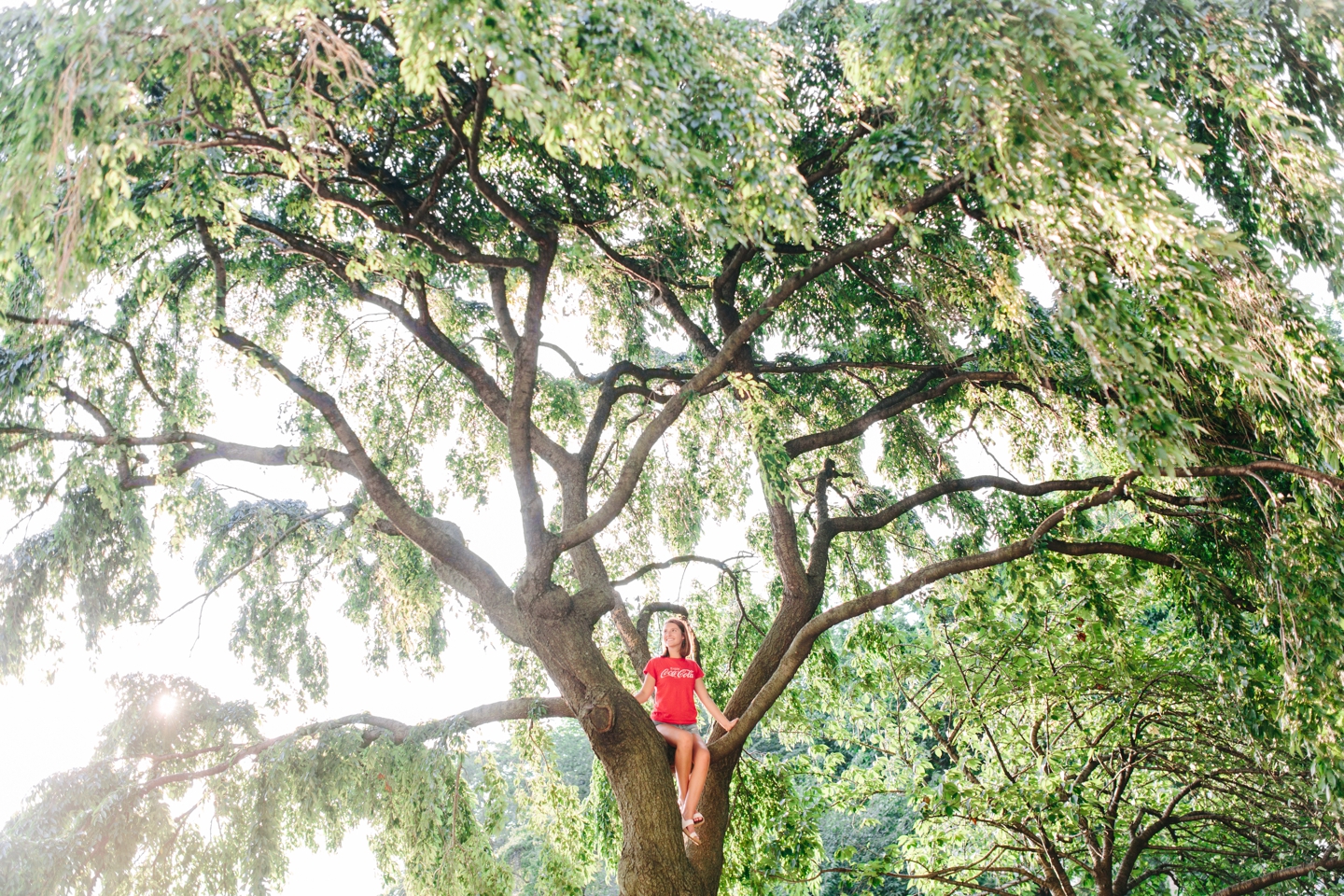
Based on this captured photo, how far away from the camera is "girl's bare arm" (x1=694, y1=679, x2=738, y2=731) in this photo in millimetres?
4660

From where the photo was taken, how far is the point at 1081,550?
15.7 ft

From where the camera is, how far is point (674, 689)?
4852mm

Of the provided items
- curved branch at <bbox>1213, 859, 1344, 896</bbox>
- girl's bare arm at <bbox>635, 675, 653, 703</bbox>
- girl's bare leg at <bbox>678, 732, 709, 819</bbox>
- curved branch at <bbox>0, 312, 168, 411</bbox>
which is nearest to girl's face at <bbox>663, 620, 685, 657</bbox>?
girl's bare arm at <bbox>635, 675, 653, 703</bbox>

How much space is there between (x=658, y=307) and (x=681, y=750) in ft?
11.8

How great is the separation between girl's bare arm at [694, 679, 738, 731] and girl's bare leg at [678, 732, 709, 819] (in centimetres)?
16

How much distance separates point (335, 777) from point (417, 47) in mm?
3772

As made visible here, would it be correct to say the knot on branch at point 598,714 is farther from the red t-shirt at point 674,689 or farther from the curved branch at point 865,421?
the curved branch at point 865,421

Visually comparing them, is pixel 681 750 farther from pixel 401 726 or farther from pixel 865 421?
pixel 865 421

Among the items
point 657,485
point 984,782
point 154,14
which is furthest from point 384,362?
point 984,782

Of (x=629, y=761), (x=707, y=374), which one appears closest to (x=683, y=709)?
(x=629, y=761)

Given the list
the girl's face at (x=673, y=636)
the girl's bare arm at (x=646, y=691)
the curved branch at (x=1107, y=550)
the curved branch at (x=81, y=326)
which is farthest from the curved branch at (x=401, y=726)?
the curved branch at (x=1107, y=550)

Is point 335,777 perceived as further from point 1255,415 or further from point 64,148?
point 1255,415

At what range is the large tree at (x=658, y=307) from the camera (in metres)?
3.04

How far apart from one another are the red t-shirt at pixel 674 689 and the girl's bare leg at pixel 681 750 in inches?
2.1
